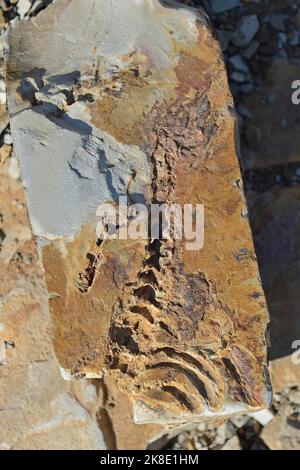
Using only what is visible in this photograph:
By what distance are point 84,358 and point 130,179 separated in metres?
0.83

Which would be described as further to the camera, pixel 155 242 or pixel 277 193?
pixel 277 193

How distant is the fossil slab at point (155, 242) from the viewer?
2.67 m

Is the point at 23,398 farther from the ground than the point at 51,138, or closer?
closer

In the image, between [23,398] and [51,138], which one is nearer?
[51,138]

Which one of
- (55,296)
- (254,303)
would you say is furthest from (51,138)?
(254,303)

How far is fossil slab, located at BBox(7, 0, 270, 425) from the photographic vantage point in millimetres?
2672

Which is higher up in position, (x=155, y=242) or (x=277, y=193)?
(x=277, y=193)

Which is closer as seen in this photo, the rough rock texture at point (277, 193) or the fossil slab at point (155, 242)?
the fossil slab at point (155, 242)

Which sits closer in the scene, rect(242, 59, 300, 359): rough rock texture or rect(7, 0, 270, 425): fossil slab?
rect(7, 0, 270, 425): fossil slab

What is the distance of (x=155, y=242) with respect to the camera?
8.82 feet

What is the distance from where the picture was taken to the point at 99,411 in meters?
3.41
